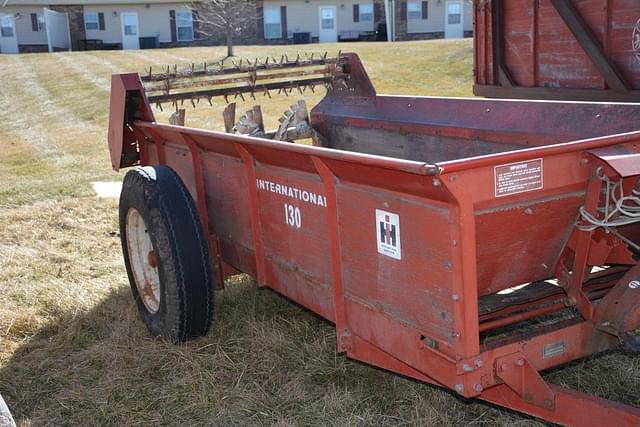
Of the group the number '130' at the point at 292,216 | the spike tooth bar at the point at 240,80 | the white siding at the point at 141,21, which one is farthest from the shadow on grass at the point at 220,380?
the white siding at the point at 141,21

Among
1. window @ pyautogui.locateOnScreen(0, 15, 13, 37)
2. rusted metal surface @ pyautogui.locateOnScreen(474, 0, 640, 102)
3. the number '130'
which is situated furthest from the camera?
window @ pyautogui.locateOnScreen(0, 15, 13, 37)

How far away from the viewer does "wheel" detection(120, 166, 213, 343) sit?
372 cm

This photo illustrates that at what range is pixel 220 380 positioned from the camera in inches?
149

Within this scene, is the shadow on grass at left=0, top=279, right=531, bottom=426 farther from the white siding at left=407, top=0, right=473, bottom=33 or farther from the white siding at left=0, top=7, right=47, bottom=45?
the white siding at left=0, top=7, right=47, bottom=45

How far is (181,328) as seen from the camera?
12.7 ft

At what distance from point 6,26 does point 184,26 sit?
805cm

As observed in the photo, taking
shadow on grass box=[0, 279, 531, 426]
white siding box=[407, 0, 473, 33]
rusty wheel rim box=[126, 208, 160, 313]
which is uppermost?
white siding box=[407, 0, 473, 33]

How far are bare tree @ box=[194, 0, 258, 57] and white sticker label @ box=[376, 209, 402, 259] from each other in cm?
2495

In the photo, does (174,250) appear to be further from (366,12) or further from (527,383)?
(366,12)

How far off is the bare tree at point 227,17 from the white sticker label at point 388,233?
2495 centimetres

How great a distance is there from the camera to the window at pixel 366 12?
35281 millimetres

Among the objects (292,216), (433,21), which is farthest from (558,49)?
(433,21)

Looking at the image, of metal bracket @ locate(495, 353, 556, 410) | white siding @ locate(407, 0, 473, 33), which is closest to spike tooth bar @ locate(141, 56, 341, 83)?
metal bracket @ locate(495, 353, 556, 410)

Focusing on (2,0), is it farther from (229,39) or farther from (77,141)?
(77,141)
